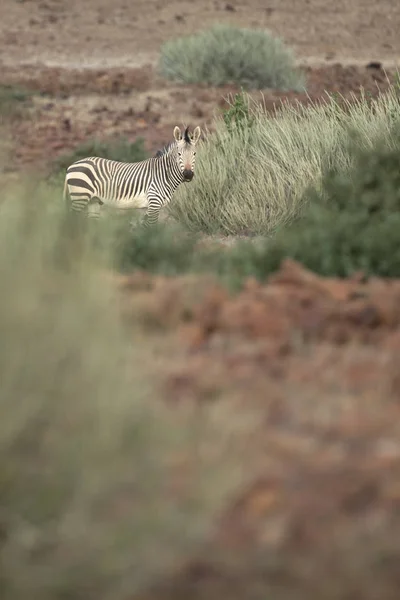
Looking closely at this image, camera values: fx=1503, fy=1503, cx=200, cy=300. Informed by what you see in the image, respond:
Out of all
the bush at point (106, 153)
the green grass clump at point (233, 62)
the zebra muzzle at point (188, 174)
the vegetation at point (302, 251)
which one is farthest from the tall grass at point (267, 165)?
the green grass clump at point (233, 62)

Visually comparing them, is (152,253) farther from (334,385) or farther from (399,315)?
(334,385)

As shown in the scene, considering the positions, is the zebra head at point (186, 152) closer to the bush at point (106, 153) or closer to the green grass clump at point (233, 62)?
the bush at point (106, 153)

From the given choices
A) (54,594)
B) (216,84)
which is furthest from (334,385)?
(216,84)

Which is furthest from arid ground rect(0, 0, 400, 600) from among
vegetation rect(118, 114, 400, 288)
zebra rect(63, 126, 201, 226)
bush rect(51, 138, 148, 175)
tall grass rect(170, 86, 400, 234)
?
bush rect(51, 138, 148, 175)

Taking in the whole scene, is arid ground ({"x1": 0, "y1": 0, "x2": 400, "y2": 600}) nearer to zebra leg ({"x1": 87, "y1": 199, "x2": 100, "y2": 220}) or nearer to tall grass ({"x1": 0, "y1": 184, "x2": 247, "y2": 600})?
tall grass ({"x1": 0, "y1": 184, "x2": 247, "y2": 600})

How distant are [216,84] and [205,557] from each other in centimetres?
2422

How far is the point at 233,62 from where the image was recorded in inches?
1090

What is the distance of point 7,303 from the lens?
382 cm

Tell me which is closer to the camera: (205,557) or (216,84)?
(205,557)

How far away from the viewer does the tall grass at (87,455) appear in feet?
10.9

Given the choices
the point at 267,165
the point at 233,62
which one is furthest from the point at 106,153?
the point at 233,62

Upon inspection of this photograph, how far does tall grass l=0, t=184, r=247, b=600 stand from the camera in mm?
3309

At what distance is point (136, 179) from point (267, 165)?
1.25 m

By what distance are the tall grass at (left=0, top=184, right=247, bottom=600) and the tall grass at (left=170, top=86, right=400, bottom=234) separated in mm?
9213
